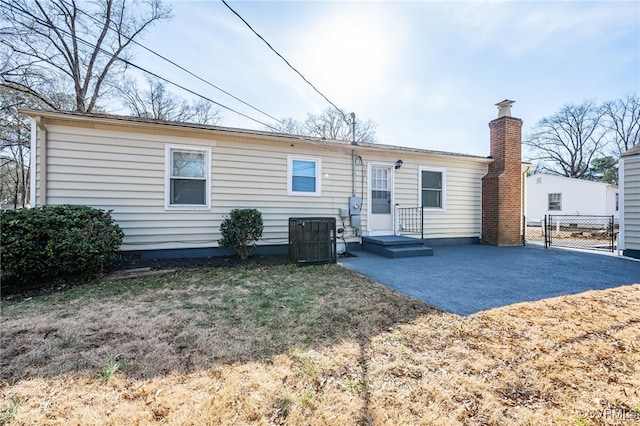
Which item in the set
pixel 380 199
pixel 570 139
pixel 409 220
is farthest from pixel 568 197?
pixel 380 199

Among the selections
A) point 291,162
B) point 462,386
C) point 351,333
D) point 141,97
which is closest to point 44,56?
point 141,97

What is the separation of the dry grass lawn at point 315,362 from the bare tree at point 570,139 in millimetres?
35201

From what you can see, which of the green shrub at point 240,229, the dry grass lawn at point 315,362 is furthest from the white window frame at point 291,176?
the dry grass lawn at point 315,362

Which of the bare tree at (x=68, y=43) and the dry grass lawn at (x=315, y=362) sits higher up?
the bare tree at (x=68, y=43)

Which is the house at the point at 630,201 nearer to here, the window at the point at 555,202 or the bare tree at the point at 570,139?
the window at the point at 555,202

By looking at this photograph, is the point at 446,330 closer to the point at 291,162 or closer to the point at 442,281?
the point at 442,281

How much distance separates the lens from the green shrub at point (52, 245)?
12.9 ft

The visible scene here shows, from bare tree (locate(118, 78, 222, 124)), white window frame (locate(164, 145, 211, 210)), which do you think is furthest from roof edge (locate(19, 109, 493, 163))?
bare tree (locate(118, 78, 222, 124))

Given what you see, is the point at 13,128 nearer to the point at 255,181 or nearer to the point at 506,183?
the point at 255,181

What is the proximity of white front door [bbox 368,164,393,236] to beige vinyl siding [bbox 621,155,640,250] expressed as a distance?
224 inches

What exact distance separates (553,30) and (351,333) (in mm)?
8835

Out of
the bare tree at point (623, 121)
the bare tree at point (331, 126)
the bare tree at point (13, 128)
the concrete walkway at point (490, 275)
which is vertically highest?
the bare tree at point (623, 121)

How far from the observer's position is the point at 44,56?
473 inches

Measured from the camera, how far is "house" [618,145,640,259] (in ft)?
21.7
